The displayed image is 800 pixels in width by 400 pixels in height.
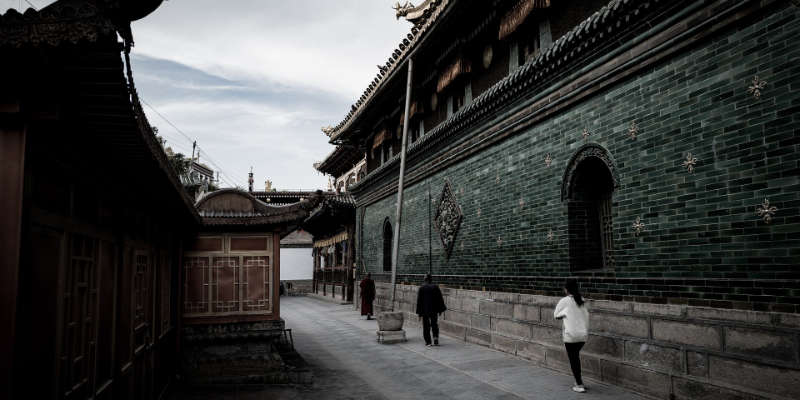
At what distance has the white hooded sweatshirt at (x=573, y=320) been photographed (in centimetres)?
666

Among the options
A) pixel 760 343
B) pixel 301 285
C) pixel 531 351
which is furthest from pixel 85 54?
pixel 301 285

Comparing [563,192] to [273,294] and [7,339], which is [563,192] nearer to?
[273,294]

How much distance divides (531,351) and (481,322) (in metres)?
1.91

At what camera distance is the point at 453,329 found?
11836 mm

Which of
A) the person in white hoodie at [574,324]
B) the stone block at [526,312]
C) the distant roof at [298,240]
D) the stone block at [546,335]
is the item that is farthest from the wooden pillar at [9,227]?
the distant roof at [298,240]

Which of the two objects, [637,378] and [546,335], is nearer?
[637,378]

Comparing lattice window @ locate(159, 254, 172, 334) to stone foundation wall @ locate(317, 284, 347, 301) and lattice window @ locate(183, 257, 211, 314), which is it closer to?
lattice window @ locate(183, 257, 211, 314)

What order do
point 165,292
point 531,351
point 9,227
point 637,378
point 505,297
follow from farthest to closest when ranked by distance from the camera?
point 505,297 → point 531,351 → point 165,292 → point 637,378 → point 9,227

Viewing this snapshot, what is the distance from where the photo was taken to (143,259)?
6.11 meters

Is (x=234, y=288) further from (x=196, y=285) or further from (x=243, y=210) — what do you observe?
(x=243, y=210)

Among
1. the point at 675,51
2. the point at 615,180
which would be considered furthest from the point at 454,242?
the point at 675,51

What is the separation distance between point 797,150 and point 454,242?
7.85 metres

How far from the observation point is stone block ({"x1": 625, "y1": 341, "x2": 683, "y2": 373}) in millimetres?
5973

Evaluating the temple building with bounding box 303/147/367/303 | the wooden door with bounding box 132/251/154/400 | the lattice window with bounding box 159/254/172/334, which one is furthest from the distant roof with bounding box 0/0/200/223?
the temple building with bounding box 303/147/367/303
